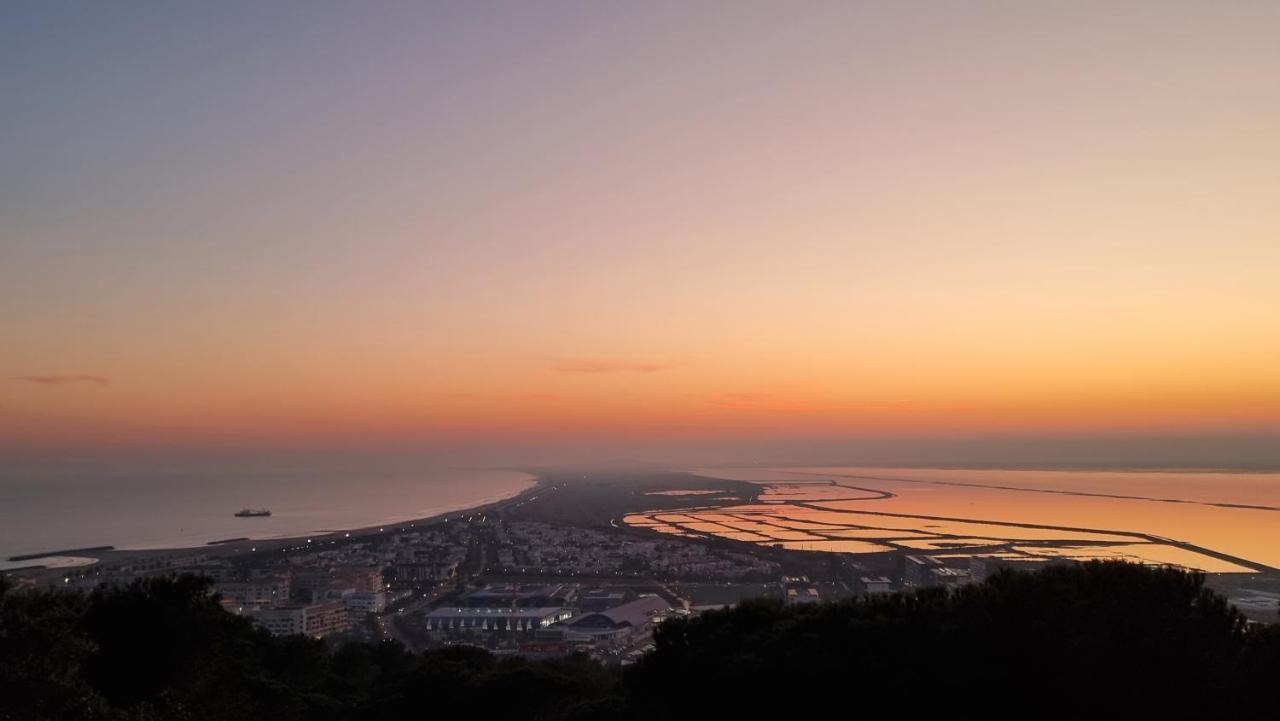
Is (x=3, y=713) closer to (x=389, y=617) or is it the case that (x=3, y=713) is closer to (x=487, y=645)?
(x=487, y=645)

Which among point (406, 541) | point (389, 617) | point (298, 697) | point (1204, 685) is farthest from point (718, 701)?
point (406, 541)

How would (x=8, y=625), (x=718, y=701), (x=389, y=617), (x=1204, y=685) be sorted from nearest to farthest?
(x=8, y=625) → (x=1204, y=685) → (x=718, y=701) → (x=389, y=617)

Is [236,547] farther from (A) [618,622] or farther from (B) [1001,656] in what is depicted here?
(B) [1001,656]

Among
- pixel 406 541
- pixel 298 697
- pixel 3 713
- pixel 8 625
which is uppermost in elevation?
pixel 8 625

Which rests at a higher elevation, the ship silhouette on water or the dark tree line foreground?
the dark tree line foreground

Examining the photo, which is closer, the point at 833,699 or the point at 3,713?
the point at 3,713

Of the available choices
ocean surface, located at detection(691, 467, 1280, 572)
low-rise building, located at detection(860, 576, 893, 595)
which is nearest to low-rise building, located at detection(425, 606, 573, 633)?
low-rise building, located at detection(860, 576, 893, 595)

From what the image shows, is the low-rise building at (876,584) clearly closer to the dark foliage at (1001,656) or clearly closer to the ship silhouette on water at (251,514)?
the dark foliage at (1001,656)

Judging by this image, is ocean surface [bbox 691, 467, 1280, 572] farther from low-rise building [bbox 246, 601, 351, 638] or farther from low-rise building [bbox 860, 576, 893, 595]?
low-rise building [bbox 246, 601, 351, 638]

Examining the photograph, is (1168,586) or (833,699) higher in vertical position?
(1168,586)
